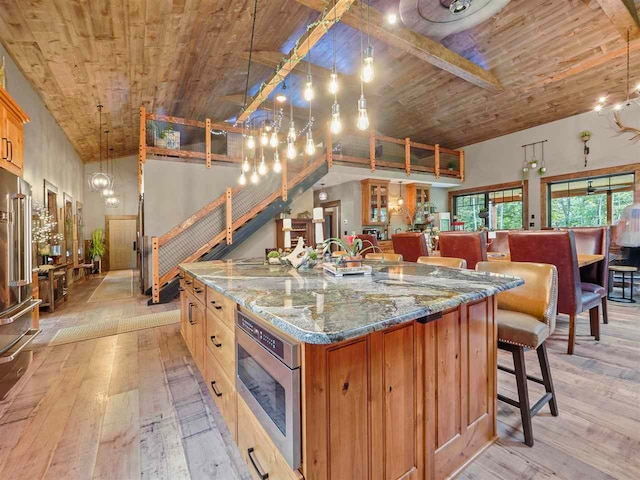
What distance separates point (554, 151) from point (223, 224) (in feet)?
24.3

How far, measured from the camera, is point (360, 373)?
1.02 m

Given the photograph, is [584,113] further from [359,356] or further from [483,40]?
[359,356]

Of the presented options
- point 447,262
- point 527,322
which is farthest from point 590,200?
point 527,322

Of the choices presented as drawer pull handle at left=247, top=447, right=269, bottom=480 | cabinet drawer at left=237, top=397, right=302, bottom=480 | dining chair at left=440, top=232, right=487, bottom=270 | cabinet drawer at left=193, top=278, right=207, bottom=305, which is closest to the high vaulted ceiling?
dining chair at left=440, top=232, right=487, bottom=270

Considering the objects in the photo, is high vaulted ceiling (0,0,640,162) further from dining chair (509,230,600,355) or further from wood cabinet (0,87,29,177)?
dining chair (509,230,600,355)

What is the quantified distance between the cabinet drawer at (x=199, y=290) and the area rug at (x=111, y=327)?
6.05 feet

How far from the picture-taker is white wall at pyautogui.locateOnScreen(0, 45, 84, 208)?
399cm

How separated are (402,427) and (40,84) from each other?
6.45 meters

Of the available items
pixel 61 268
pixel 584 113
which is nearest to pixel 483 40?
pixel 584 113

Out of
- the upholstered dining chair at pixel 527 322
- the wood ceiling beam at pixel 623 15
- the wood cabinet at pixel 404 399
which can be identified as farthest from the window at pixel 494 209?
the wood cabinet at pixel 404 399

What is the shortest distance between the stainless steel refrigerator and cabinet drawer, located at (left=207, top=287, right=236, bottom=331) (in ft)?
4.92

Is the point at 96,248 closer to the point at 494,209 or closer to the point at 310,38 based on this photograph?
the point at 310,38

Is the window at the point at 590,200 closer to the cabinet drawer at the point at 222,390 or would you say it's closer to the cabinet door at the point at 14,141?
the cabinet drawer at the point at 222,390

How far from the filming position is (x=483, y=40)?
5.12 m
